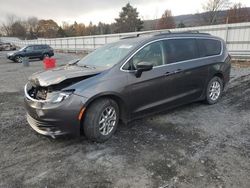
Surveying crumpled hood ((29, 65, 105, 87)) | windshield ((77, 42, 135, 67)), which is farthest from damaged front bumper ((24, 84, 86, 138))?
windshield ((77, 42, 135, 67))

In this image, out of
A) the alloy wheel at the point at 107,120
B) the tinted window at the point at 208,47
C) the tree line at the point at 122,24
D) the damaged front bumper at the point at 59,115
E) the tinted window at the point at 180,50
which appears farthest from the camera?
the tree line at the point at 122,24

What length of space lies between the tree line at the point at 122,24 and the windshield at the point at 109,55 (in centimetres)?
1862

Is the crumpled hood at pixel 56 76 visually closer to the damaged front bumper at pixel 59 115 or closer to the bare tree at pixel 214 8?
the damaged front bumper at pixel 59 115

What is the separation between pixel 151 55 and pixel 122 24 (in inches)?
2195

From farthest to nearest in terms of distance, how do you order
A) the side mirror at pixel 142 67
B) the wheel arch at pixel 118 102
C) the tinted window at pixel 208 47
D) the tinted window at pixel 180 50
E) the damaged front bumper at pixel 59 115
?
the tinted window at pixel 208 47 < the tinted window at pixel 180 50 < the side mirror at pixel 142 67 < the wheel arch at pixel 118 102 < the damaged front bumper at pixel 59 115

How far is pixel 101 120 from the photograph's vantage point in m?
3.58

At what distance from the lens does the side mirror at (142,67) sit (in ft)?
12.4

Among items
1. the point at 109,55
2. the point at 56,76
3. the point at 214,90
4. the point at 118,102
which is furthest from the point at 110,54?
the point at 214,90

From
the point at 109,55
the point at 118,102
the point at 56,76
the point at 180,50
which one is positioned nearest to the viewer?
the point at 56,76

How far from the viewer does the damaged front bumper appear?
3227 mm

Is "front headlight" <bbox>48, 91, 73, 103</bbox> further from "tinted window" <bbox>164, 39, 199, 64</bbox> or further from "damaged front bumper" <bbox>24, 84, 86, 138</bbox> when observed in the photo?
"tinted window" <bbox>164, 39, 199, 64</bbox>

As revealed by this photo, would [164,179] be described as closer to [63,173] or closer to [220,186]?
[220,186]

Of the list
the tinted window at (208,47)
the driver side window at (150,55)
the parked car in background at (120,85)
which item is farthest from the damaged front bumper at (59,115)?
the tinted window at (208,47)

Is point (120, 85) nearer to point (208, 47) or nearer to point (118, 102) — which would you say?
point (118, 102)
